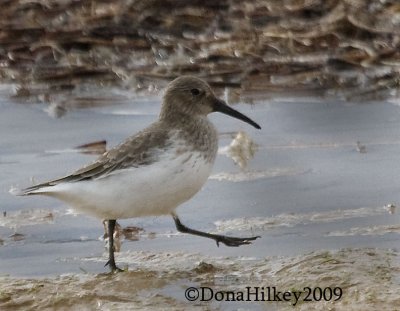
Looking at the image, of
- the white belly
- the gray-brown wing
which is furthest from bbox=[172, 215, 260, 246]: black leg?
the gray-brown wing

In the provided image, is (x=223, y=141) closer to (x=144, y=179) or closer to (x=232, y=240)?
(x=232, y=240)

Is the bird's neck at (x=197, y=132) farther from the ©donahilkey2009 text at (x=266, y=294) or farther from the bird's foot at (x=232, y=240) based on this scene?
the ©donahilkey2009 text at (x=266, y=294)

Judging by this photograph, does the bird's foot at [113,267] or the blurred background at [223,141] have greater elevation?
the blurred background at [223,141]

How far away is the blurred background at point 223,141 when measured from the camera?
6043mm

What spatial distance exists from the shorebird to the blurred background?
13.0 inches

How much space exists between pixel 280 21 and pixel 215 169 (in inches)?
123

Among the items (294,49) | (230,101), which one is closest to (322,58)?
(294,49)

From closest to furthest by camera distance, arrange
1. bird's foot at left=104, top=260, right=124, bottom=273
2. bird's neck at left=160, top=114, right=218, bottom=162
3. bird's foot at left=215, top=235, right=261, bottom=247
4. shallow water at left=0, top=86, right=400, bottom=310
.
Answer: shallow water at left=0, top=86, right=400, bottom=310, bird's foot at left=104, top=260, right=124, bottom=273, bird's neck at left=160, top=114, right=218, bottom=162, bird's foot at left=215, top=235, right=261, bottom=247

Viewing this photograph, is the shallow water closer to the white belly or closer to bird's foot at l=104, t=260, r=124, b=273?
bird's foot at l=104, t=260, r=124, b=273

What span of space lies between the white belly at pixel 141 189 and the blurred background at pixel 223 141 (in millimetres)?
351

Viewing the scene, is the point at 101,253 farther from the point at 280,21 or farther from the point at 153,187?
the point at 280,21

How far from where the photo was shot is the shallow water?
592 centimetres

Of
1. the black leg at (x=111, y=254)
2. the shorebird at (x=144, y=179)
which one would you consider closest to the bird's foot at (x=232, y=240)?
the shorebird at (x=144, y=179)

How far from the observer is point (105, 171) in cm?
633
